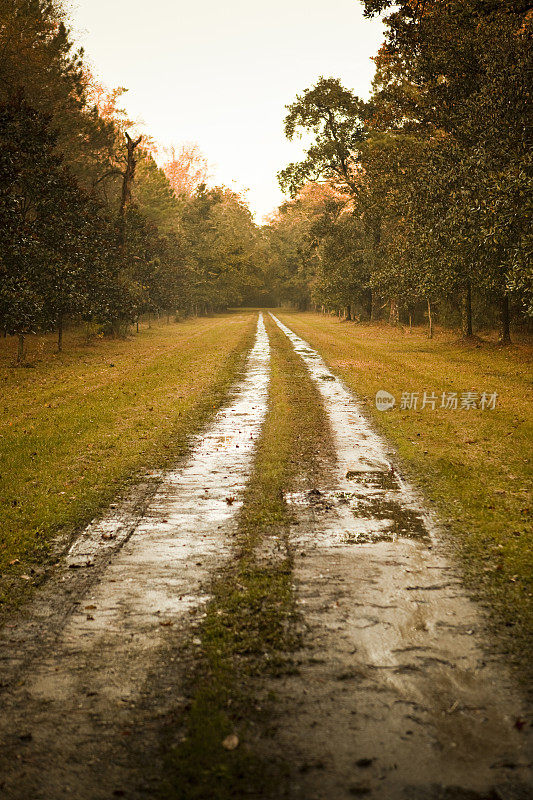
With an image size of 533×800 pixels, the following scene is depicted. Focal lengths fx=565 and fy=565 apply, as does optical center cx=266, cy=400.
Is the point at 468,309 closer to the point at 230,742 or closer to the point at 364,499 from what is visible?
the point at 364,499

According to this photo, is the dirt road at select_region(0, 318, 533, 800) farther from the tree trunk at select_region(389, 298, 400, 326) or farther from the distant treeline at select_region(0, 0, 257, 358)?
the tree trunk at select_region(389, 298, 400, 326)

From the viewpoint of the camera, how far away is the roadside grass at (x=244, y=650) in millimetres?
2576

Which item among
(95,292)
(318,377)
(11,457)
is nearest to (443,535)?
(11,457)

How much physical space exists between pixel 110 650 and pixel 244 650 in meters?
0.84

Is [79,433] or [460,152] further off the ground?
[460,152]

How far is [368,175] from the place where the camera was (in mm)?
25406

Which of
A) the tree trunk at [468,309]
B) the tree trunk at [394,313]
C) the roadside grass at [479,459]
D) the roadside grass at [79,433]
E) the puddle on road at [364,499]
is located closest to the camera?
the roadside grass at [479,459]

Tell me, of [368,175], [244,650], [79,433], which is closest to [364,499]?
[244,650]

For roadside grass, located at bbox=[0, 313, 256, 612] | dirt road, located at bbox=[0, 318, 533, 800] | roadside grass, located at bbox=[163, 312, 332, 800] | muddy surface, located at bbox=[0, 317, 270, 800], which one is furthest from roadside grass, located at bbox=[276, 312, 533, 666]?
roadside grass, located at bbox=[0, 313, 256, 612]

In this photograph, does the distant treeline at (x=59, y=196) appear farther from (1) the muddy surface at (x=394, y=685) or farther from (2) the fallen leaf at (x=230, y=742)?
(2) the fallen leaf at (x=230, y=742)

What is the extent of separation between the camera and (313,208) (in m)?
61.6

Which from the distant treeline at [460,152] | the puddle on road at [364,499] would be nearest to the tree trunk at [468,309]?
the distant treeline at [460,152]

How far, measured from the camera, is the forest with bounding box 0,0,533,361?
1337 centimetres

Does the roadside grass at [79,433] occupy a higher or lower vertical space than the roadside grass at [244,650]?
higher
